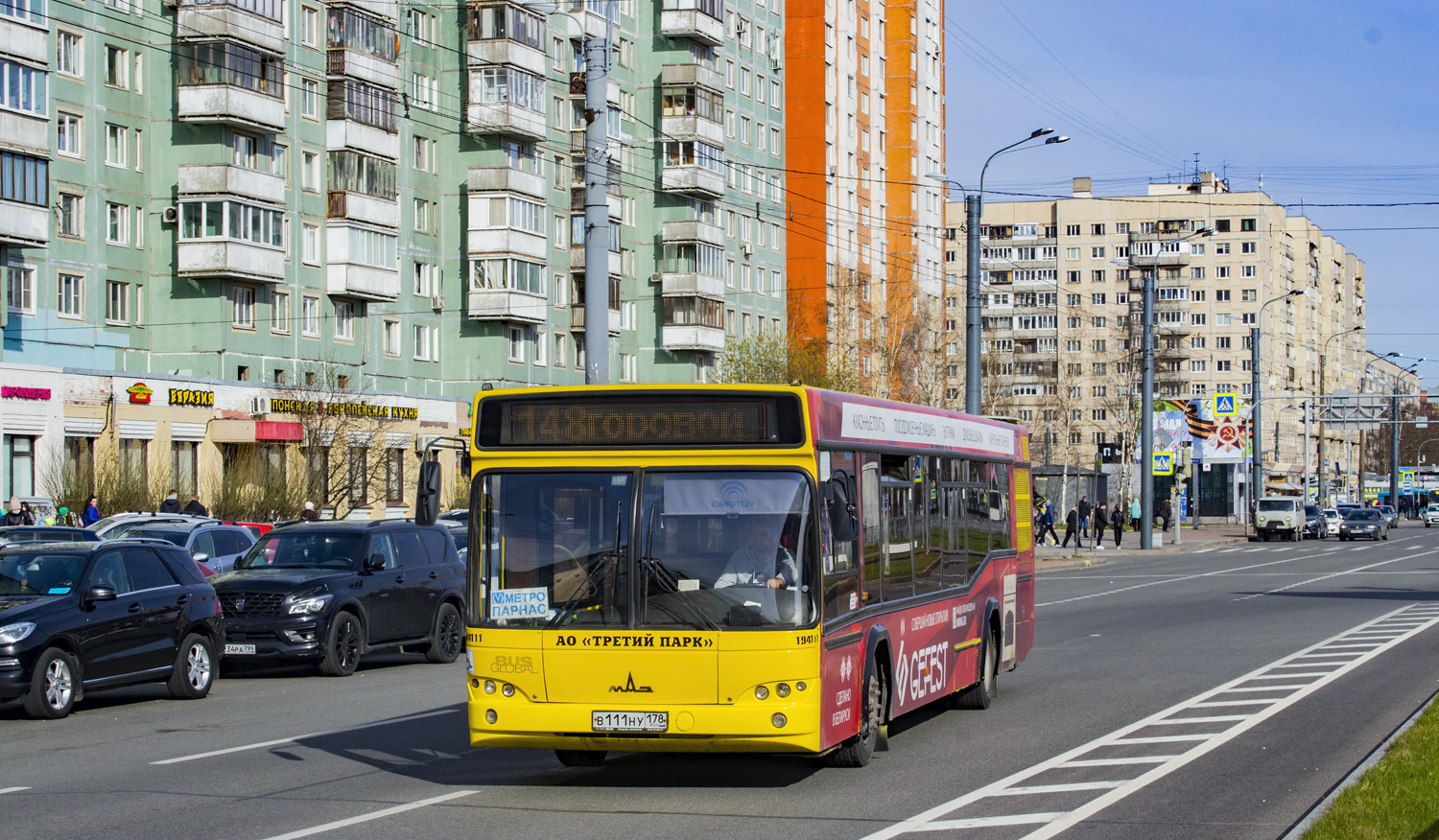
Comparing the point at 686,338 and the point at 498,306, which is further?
the point at 686,338

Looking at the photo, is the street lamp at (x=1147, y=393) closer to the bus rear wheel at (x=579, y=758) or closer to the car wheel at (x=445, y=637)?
the car wheel at (x=445, y=637)

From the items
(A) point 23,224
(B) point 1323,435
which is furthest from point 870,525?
(B) point 1323,435

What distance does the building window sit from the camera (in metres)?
52.3

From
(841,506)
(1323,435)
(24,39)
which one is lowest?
(841,506)

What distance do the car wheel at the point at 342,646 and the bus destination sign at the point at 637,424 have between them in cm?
927

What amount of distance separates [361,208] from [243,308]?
247 inches

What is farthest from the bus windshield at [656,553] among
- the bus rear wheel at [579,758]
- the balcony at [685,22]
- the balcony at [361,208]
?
the balcony at [685,22]

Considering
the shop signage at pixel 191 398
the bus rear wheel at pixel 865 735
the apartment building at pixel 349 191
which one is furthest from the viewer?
the apartment building at pixel 349 191

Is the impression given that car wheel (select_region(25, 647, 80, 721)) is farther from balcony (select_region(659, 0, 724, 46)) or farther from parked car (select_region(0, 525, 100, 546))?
balcony (select_region(659, 0, 724, 46))

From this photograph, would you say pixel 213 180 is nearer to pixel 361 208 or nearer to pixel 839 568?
pixel 361 208

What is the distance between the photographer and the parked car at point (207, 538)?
1013 inches

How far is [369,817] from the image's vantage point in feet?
31.8

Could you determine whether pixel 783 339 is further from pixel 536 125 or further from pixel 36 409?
pixel 36 409

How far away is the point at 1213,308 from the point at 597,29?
92.6 meters
